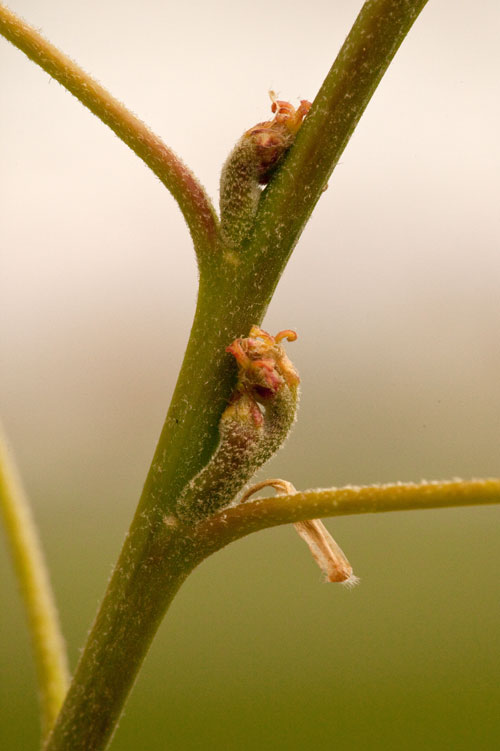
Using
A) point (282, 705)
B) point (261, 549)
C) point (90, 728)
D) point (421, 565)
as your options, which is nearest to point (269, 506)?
point (90, 728)

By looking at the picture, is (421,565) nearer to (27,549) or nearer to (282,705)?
(282,705)

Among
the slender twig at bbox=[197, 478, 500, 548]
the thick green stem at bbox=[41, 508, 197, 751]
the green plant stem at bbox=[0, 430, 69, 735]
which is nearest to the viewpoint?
the slender twig at bbox=[197, 478, 500, 548]

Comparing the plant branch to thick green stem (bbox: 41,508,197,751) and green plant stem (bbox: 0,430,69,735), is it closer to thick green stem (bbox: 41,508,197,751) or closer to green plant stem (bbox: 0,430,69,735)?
thick green stem (bbox: 41,508,197,751)

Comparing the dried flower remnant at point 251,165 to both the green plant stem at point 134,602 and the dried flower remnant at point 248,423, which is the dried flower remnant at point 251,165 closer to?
the dried flower remnant at point 248,423

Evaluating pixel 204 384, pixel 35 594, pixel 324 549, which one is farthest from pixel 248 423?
pixel 35 594

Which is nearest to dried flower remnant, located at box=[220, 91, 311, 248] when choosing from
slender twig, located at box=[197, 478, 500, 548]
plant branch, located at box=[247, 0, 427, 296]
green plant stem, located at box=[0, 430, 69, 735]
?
plant branch, located at box=[247, 0, 427, 296]
